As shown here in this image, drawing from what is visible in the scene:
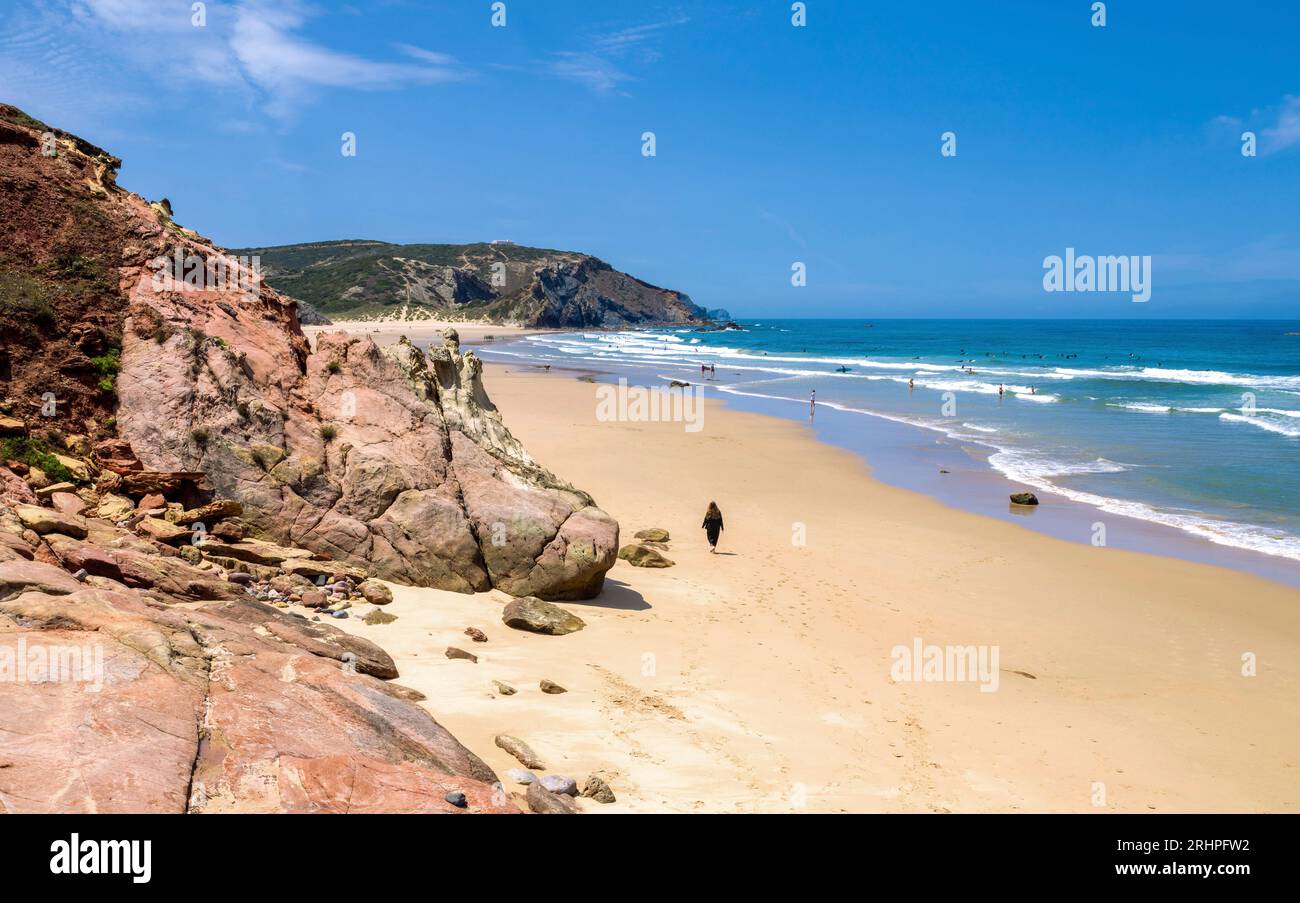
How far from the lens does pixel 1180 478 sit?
26656 millimetres

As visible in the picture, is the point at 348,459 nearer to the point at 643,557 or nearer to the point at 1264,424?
the point at 643,557

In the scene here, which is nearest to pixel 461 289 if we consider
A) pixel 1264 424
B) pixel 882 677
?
pixel 1264 424

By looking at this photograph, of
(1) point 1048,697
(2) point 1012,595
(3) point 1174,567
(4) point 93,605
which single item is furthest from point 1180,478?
(4) point 93,605

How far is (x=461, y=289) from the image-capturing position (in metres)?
165

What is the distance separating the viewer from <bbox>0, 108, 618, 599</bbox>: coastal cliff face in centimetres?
1206

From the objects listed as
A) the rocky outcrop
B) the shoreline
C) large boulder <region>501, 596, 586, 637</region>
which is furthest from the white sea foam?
the rocky outcrop

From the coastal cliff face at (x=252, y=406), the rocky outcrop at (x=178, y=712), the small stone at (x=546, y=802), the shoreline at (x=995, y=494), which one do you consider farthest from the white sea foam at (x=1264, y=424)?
the rocky outcrop at (x=178, y=712)

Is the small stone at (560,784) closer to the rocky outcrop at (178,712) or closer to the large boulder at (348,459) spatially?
the rocky outcrop at (178,712)

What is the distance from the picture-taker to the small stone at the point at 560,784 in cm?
719

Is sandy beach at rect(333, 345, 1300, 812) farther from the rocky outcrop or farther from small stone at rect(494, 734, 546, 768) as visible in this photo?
the rocky outcrop

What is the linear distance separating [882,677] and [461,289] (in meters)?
162

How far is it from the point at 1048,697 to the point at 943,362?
8304 cm

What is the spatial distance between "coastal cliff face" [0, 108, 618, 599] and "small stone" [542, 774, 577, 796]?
220 inches

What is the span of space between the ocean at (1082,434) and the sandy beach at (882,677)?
138 inches
